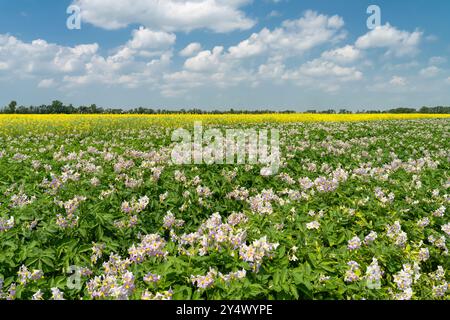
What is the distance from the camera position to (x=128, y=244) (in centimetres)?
443

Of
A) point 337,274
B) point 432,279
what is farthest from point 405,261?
point 337,274

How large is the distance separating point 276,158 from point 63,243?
6384 mm


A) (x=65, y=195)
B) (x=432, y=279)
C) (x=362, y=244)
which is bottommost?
(x=432, y=279)

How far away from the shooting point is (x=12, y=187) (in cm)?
609

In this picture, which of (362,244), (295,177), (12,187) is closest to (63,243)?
(12,187)

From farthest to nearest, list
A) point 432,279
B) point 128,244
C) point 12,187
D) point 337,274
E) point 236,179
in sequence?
point 236,179 → point 12,187 → point 128,244 → point 432,279 → point 337,274

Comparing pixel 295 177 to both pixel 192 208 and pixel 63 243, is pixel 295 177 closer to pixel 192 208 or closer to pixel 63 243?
pixel 192 208

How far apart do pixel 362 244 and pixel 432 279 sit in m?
→ 0.79

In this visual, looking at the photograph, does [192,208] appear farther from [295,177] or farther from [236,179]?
[295,177]

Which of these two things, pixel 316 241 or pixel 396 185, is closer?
pixel 316 241

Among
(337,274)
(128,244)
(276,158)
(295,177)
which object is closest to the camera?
(337,274)

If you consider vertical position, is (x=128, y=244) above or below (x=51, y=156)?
below

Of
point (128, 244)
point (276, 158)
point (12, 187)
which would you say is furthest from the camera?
point (276, 158)

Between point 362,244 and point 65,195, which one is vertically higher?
point 65,195
